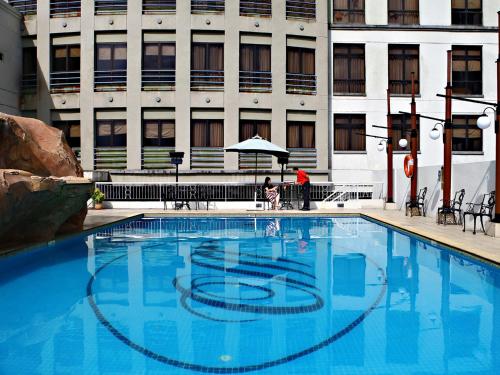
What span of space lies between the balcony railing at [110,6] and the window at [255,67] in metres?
6.32

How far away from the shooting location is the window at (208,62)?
69.3 ft

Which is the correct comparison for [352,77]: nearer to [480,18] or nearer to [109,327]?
[480,18]

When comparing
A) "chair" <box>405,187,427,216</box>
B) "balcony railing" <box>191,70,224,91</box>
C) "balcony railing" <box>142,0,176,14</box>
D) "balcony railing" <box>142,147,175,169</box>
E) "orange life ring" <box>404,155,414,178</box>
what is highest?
"balcony railing" <box>142,0,176,14</box>

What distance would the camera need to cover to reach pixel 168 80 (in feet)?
69.0

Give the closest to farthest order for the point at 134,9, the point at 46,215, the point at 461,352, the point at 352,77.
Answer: the point at 461,352
the point at 46,215
the point at 134,9
the point at 352,77

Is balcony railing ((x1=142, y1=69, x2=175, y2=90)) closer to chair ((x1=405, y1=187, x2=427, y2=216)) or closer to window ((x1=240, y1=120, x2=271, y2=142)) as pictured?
window ((x1=240, y1=120, x2=271, y2=142))

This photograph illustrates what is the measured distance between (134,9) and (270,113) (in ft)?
28.1

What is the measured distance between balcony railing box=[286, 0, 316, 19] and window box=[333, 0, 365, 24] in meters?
1.65

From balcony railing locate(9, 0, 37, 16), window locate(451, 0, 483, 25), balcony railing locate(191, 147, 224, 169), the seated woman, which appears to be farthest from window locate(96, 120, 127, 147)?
window locate(451, 0, 483, 25)

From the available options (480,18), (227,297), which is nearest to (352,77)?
(480,18)

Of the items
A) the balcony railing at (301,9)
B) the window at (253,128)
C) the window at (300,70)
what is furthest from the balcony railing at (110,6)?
the window at (300,70)

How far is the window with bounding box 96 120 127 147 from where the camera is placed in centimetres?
2111

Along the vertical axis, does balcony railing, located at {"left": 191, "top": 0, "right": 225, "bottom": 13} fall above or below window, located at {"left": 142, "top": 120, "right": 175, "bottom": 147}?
above

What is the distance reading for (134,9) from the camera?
68.0ft
